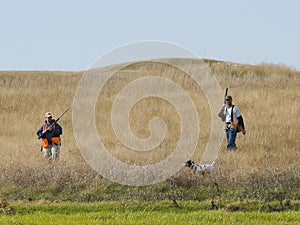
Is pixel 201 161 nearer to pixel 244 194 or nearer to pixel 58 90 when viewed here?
pixel 244 194

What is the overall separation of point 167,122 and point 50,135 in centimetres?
885

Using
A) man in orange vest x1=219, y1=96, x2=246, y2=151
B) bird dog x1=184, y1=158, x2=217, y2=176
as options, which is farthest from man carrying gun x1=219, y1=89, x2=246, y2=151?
bird dog x1=184, y1=158, x2=217, y2=176

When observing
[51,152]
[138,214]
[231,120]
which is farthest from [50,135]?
[138,214]

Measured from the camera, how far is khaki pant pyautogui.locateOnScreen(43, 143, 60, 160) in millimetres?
18812

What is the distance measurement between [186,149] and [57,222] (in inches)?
422

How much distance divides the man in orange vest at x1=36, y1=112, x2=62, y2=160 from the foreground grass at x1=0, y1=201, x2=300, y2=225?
18.9 feet

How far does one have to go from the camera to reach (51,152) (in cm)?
1925

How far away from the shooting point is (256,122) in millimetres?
26312

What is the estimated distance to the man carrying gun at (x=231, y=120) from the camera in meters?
20.0

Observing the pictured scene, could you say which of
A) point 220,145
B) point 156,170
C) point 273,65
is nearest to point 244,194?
point 156,170

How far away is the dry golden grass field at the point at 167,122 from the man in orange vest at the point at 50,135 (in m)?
0.38

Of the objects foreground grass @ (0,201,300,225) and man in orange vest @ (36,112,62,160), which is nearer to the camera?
foreground grass @ (0,201,300,225)

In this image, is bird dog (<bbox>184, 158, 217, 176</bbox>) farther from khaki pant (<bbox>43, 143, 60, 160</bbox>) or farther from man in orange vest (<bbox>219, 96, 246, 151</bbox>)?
khaki pant (<bbox>43, 143, 60, 160</bbox>)

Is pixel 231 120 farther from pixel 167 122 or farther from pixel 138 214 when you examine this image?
pixel 138 214
